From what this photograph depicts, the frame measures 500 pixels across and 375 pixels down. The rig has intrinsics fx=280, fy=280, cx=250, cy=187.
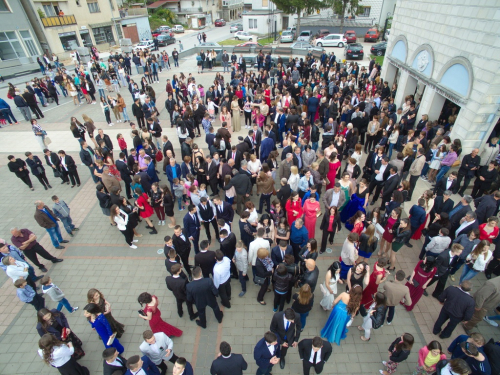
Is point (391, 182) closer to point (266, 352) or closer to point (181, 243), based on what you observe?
point (266, 352)

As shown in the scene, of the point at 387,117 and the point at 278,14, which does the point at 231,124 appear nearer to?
the point at 387,117

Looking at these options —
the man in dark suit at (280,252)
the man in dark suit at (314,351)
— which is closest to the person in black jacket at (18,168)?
the man in dark suit at (280,252)

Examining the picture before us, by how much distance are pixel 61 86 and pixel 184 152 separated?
1608cm

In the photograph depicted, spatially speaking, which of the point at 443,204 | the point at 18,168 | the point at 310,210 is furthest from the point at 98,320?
the point at 18,168

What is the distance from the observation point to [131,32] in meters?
41.3

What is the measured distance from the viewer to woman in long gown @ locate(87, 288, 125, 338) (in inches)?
197

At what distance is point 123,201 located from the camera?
764 centimetres

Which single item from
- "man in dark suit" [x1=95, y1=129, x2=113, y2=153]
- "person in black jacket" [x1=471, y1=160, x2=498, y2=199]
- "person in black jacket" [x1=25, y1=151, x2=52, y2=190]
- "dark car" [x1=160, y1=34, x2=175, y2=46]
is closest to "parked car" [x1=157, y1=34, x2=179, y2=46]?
"dark car" [x1=160, y1=34, x2=175, y2=46]

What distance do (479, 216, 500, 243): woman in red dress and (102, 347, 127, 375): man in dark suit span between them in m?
7.62

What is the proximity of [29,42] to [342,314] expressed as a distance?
37222mm

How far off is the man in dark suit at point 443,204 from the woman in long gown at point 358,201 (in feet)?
5.52

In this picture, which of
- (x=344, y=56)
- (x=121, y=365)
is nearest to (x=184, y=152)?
(x=121, y=365)

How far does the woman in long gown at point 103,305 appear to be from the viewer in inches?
197

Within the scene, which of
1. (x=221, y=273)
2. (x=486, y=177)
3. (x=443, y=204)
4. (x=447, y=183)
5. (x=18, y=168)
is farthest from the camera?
(x=18, y=168)
